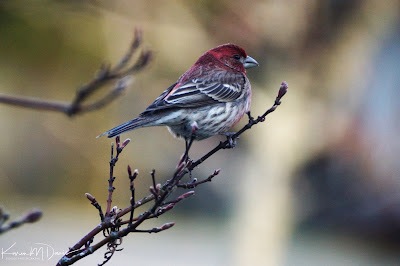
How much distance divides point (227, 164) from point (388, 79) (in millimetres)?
3855

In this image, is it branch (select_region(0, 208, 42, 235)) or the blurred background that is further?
the blurred background

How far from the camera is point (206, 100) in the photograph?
14.6 ft

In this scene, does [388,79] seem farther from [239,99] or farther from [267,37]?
[239,99]

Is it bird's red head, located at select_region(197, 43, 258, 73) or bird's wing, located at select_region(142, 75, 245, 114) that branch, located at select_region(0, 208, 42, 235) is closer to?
bird's wing, located at select_region(142, 75, 245, 114)

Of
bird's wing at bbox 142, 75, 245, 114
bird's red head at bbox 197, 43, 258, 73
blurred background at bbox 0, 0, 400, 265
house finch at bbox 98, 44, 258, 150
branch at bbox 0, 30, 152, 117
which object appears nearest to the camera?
branch at bbox 0, 30, 152, 117

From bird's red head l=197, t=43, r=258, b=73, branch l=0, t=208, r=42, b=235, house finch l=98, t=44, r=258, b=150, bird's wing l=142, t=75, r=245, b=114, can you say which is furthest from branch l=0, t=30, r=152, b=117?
bird's red head l=197, t=43, r=258, b=73

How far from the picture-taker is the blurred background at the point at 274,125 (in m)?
8.82

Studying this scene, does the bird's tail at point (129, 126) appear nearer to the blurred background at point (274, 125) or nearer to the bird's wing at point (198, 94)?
the bird's wing at point (198, 94)

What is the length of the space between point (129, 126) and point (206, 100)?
102 cm

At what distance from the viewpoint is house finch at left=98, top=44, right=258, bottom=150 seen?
13.4 feet

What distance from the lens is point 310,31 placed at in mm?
8891

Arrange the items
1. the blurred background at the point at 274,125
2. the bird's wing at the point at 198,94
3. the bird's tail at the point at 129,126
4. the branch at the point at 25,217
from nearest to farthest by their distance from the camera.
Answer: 1. the branch at the point at 25,217
2. the bird's tail at the point at 129,126
3. the bird's wing at the point at 198,94
4. the blurred background at the point at 274,125

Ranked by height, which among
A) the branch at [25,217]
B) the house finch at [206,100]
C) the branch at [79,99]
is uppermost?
the house finch at [206,100]

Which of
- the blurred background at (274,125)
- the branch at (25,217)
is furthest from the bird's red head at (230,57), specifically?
the branch at (25,217)
